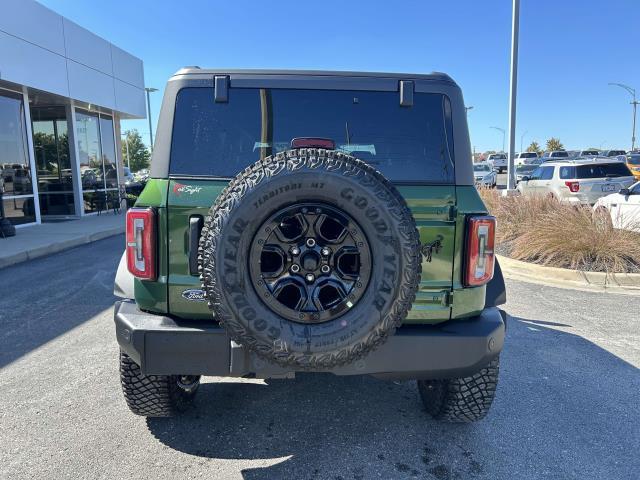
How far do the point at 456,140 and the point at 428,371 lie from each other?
4.16 ft

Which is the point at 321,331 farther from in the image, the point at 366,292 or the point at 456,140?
the point at 456,140

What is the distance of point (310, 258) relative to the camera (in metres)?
2.13

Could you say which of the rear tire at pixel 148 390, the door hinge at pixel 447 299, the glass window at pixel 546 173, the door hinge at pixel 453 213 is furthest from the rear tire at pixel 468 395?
the glass window at pixel 546 173

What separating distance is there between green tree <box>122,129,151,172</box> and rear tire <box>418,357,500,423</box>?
189ft

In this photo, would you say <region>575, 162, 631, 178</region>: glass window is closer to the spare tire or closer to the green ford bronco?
the green ford bronco

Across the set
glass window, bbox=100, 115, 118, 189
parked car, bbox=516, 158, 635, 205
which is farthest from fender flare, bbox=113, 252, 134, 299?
glass window, bbox=100, 115, 118, 189

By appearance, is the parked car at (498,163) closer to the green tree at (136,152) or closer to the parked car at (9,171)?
the parked car at (9,171)

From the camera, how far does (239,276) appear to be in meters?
2.06

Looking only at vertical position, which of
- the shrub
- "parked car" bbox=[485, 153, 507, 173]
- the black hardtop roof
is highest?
"parked car" bbox=[485, 153, 507, 173]

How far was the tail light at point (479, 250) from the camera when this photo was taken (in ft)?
7.87

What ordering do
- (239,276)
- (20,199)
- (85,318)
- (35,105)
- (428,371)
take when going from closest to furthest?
(239,276) → (428,371) → (85,318) → (20,199) → (35,105)

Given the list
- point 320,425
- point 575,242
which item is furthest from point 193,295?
point 575,242

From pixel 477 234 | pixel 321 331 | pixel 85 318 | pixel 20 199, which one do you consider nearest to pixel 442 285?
pixel 477 234

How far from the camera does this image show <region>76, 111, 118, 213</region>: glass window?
15734 millimetres
